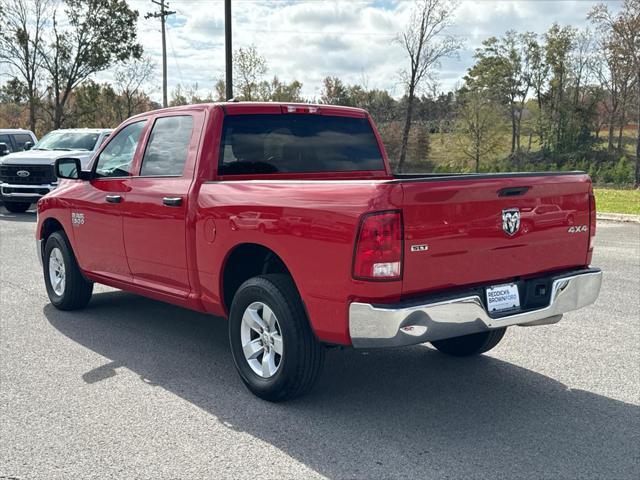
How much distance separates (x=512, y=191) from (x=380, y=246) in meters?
0.97

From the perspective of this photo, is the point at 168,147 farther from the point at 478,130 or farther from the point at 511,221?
the point at 478,130

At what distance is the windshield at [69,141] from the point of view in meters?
17.6

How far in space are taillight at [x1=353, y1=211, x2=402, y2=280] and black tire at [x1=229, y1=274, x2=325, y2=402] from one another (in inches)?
25.7

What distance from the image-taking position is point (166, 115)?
5.64 meters

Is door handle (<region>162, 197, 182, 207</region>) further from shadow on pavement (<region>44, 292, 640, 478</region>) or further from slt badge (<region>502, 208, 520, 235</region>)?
slt badge (<region>502, 208, 520, 235</region>)

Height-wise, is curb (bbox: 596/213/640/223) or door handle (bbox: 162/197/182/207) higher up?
door handle (bbox: 162/197/182/207)

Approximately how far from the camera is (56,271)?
7156mm

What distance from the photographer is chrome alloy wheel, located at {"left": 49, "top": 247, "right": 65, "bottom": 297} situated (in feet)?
23.0

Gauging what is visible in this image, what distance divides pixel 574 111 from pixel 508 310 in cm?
6905

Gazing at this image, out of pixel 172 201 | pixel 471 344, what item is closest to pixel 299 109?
pixel 172 201

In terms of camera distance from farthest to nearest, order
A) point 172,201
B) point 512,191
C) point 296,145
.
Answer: point 296,145 → point 172,201 → point 512,191

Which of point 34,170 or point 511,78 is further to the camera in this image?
point 511,78

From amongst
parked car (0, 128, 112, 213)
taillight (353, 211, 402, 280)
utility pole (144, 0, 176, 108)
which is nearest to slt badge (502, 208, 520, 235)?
taillight (353, 211, 402, 280)

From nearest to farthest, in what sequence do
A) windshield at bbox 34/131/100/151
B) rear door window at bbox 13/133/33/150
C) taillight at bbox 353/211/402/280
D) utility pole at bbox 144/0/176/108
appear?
taillight at bbox 353/211/402/280
windshield at bbox 34/131/100/151
rear door window at bbox 13/133/33/150
utility pole at bbox 144/0/176/108
